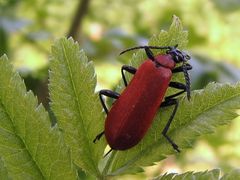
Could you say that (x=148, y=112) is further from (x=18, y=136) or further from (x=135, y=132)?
(x=18, y=136)

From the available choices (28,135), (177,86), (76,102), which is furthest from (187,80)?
(28,135)

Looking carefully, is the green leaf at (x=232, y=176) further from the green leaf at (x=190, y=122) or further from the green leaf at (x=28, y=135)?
the green leaf at (x=28, y=135)

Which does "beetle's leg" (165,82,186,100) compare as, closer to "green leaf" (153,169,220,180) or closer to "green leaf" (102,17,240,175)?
"green leaf" (102,17,240,175)

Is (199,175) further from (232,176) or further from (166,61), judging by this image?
(166,61)

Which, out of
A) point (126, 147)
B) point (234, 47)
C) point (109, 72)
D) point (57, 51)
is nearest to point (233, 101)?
point (126, 147)

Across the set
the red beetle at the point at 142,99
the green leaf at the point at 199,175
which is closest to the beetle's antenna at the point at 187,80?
the red beetle at the point at 142,99

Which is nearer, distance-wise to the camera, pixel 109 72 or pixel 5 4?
pixel 5 4
